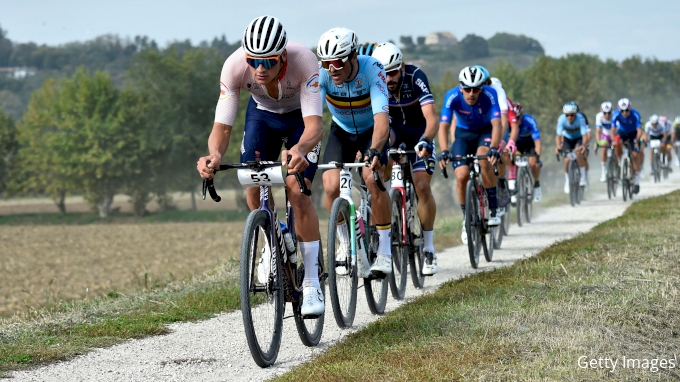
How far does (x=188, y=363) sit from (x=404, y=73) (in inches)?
169

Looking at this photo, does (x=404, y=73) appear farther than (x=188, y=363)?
Yes

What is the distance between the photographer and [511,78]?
93.6 metres

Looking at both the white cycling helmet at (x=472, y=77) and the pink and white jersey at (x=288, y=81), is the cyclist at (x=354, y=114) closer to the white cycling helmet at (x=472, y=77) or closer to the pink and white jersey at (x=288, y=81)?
the pink and white jersey at (x=288, y=81)

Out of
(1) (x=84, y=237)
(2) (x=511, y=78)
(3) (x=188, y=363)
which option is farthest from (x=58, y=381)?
(2) (x=511, y=78)

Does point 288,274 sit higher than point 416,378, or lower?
higher

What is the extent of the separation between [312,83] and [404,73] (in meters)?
3.22

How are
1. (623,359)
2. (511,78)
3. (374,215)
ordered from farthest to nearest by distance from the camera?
1. (511,78)
2. (374,215)
3. (623,359)

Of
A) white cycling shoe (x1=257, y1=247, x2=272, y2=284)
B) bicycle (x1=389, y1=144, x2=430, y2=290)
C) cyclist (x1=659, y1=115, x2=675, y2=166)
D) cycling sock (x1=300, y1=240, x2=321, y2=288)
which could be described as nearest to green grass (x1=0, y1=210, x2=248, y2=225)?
cyclist (x1=659, y1=115, x2=675, y2=166)

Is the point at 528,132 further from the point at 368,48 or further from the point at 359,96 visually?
the point at 359,96

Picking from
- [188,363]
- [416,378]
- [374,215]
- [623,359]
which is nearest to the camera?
[416,378]

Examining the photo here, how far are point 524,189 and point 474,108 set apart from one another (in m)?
5.96

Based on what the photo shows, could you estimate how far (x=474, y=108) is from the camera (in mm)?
11094

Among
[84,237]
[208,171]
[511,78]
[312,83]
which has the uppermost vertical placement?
[511,78]

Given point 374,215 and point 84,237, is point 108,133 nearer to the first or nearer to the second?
point 84,237
